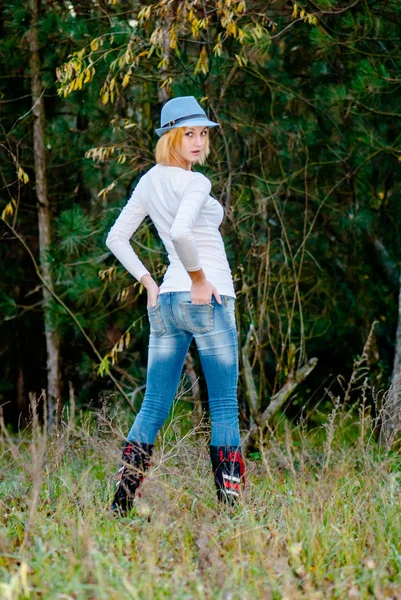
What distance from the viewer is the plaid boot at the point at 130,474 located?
Result: 128 inches

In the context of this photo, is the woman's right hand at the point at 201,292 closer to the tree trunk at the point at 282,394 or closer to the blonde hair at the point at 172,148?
the blonde hair at the point at 172,148

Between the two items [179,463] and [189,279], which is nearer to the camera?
[189,279]

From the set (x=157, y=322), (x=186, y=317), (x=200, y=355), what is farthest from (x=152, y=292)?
(x=200, y=355)

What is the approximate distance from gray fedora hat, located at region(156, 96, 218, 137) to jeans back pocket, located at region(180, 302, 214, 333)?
0.73m

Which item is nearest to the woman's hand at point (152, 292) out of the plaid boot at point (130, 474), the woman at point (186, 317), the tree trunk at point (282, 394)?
the woman at point (186, 317)

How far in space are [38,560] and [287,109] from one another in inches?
179

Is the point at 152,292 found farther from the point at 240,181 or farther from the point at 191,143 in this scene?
the point at 240,181

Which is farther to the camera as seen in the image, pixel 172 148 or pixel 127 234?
pixel 127 234

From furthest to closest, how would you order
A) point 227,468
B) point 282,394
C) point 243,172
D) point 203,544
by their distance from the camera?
1. point 243,172
2. point 282,394
3. point 227,468
4. point 203,544

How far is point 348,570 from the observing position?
2672 millimetres

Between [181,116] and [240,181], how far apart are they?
2554 millimetres

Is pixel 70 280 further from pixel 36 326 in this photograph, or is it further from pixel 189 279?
pixel 189 279

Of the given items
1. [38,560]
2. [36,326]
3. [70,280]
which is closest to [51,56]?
[70,280]

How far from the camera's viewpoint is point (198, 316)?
10.4 ft
